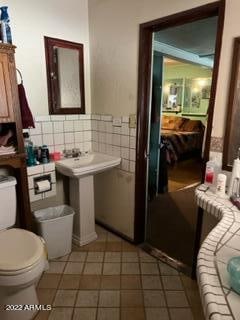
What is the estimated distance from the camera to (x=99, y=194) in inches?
111

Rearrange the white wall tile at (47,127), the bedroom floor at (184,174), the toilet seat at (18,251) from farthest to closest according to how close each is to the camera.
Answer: the bedroom floor at (184,174) < the white wall tile at (47,127) < the toilet seat at (18,251)

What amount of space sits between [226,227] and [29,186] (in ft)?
5.29

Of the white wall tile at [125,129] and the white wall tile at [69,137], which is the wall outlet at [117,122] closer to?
the white wall tile at [125,129]

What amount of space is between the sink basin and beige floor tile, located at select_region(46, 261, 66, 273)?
0.82m

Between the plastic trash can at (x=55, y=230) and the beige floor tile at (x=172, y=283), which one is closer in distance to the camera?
the beige floor tile at (x=172, y=283)

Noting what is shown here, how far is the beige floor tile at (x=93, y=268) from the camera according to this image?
2.08m

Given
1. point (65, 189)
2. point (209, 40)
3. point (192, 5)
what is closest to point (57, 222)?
point (65, 189)

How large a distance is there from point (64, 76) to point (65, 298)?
2007mm

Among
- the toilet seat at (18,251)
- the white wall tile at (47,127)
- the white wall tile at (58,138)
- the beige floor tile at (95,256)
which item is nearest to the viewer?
the toilet seat at (18,251)

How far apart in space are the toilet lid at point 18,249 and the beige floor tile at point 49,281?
1.70 ft

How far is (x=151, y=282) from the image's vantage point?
1966mm

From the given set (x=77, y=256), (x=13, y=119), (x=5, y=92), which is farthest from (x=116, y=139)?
(x=77, y=256)

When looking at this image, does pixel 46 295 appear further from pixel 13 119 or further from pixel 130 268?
pixel 13 119

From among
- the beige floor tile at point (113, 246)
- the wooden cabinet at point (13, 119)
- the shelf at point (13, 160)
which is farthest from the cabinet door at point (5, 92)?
the beige floor tile at point (113, 246)
